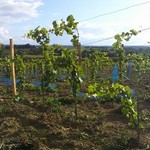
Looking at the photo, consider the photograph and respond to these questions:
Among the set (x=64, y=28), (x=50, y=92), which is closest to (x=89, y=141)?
(x=64, y=28)

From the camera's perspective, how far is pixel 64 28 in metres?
8.57

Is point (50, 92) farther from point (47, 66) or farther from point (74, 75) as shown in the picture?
point (74, 75)

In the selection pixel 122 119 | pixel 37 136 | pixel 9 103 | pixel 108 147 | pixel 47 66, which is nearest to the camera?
pixel 108 147

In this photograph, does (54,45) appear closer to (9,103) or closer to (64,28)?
(64,28)

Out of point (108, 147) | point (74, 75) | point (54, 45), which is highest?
point (54, 45)

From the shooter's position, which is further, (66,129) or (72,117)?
(72,117)

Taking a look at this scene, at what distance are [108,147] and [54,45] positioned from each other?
4134 mm

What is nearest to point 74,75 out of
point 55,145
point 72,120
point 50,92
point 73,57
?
point 73,57

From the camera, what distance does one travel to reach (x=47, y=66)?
1018 centimetres

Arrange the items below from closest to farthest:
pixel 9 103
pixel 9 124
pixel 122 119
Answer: pixel 9 124 → pixel 122 119 → pixel 9 103

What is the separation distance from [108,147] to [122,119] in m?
2.08

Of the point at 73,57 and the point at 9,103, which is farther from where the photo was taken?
the point at 9,103

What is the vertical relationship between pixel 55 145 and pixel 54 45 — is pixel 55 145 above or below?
below

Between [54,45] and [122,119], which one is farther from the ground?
[54,45]
